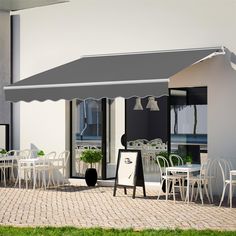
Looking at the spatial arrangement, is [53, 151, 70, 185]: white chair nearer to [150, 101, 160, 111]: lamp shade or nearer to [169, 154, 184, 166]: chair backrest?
[150, 101, 160, 111]: lamp shade

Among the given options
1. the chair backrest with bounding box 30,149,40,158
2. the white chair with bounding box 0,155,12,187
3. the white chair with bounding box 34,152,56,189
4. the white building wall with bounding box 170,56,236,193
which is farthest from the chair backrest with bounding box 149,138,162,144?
the white chair with bounding box 0,155,12,187

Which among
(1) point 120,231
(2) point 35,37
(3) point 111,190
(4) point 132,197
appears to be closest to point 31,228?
(1) point 120,231

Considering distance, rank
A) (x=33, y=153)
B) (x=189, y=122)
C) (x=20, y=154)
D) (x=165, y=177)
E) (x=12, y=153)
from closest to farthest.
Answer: (x=165, y=177), (x=189, y=122), (x=33, y=153), (x=20, y=154), (x=12, y=153)

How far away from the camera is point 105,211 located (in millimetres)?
13750

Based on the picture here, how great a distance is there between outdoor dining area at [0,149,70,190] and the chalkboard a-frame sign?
2.68 m

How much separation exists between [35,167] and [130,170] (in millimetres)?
3412

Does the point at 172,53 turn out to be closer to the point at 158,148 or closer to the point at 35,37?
the point at 158,148

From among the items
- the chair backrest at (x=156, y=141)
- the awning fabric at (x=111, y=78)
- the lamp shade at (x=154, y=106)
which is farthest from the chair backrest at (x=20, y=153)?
the lamp shade at (x=154, y=106)

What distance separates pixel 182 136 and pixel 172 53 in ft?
8.31

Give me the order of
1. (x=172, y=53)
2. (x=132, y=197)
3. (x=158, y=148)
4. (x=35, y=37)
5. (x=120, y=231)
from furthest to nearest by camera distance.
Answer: (x=35, y=37) → (x=158, y=148) → (x=172, y=53) → (x=132, y=197) → (x=120, y=231)

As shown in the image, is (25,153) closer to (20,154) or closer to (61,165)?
(20,154)

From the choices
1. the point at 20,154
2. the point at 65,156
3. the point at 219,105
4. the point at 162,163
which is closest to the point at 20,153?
the point at 20,154

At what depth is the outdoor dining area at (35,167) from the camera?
18.6 m

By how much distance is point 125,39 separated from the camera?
62.2 ft
